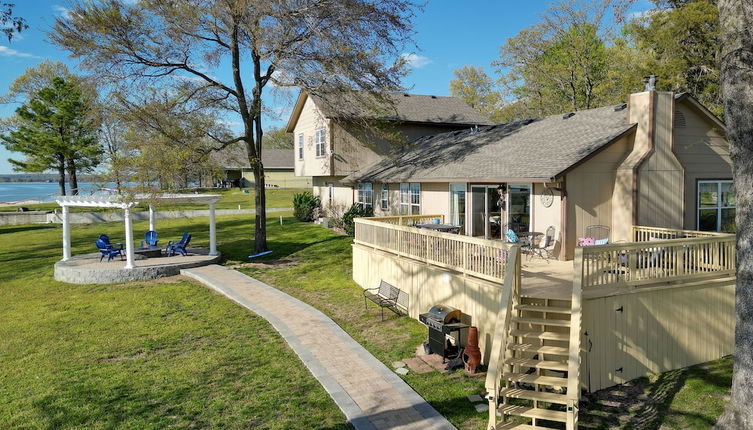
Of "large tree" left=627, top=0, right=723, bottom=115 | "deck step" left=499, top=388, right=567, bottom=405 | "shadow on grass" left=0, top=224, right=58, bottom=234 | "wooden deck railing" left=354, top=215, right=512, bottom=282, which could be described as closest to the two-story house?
"wooden deck railing" left=354, top=215, right=512, bottom=282

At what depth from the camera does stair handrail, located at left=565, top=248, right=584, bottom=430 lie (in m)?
6.58

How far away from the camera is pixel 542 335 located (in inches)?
320

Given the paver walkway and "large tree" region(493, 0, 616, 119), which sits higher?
"large tree" region(493, 0, 616, 119)

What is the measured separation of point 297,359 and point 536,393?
14.5 feet

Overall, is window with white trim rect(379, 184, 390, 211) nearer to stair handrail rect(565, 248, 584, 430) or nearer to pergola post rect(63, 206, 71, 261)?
pergola post rect(63, 206, 71, 261)

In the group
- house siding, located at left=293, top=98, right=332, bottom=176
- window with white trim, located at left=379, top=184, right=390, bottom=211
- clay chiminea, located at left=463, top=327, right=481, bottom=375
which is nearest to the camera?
clay chiminea, located at left=463, top=327, right=481, bottom=375

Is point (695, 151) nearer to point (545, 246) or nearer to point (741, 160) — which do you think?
point (545, 246)

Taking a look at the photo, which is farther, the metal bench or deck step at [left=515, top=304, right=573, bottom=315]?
the metal bench

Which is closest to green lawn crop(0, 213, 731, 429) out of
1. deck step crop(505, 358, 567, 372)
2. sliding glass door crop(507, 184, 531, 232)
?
deck step crop(505, 358, 567, 372)

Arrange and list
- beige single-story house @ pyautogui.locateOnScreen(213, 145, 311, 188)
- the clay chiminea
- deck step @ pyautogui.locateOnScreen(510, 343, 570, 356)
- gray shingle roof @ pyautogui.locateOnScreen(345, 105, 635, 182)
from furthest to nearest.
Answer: beige single-story house @ pyautogui.locateOnScreen(213, 145, 311, 188) → gray shingle roof @ pyautogui.locateOnScreen(345, 105, 635, 182) → the clay chiminea → deck step @ pyautogui.locateOnScreen(510, 343, 570, 356)

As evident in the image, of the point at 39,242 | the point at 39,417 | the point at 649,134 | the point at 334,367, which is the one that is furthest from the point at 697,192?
the point at 39,242

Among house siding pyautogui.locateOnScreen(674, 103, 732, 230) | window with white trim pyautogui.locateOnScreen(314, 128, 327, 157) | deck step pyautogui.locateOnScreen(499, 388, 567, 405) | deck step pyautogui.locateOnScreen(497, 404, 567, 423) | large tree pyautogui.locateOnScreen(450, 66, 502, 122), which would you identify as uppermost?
large tree pyautogui.locateOnScreen(450, 66, 502, 122)

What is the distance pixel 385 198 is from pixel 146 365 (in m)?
15.4

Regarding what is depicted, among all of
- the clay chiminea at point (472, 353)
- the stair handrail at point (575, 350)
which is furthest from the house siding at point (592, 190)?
the clay chiminea at point (472, 353)
